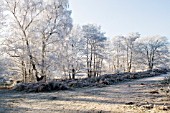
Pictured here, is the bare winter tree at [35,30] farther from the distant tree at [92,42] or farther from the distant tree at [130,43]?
the distant tree at [130,43]

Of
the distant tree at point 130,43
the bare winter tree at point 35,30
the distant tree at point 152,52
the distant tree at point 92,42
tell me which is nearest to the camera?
the bare winter tree at point 35,30

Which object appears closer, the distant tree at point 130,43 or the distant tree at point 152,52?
the distant tree at point 130,43

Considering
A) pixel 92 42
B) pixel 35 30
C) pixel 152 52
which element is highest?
pixel 92 42

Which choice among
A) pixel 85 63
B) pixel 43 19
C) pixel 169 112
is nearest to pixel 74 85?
pixel 169 112

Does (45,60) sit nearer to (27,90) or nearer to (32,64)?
(32,64)

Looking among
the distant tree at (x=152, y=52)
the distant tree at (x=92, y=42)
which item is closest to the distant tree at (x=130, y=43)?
the distant tree at (x=152, y=52)

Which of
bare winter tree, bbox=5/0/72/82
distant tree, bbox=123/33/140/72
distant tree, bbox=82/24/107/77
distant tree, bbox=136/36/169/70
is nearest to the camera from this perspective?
bare winter tree, bbox=5/0/72/82

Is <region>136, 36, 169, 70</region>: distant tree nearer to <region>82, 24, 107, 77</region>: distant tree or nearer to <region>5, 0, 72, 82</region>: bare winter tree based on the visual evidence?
<region>82, 24, 107, 77</region>: distant tree

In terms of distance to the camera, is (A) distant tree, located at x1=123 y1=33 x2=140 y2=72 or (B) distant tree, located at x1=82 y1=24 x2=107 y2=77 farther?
(A) distant tree, located at x1=123 y1=33 x2=140 y2=72

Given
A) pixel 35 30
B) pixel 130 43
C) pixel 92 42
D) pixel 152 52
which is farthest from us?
pixel 152 52

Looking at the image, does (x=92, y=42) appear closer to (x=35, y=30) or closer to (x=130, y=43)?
(x=130, y=43)

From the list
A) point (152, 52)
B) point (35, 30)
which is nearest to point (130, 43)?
point (152, 52)

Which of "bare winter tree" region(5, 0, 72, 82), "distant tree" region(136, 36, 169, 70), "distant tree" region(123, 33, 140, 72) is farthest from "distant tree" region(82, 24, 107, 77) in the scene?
"distant tree" region(136, 36, 169, 70)

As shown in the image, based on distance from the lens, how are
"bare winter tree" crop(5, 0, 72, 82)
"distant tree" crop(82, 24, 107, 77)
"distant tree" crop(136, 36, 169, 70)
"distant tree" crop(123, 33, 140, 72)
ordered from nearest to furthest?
"bare winter tree" crop(5, 0, 72, 82)
"distant tree" crop(82, 24, 107, 77)
"distant tree" crop(123, 33, 140, 72)
"distant tree" crop(136, 36, 169, 70)
